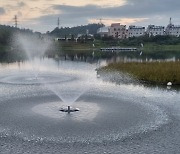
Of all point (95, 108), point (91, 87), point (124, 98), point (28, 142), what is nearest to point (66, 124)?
point (28, 142)

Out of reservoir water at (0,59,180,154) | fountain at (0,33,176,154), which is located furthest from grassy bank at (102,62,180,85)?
fountain at (0,33,176,154)

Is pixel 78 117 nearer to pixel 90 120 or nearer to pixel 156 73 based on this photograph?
pixel 90 120

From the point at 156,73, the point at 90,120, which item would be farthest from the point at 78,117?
the point at 156,73

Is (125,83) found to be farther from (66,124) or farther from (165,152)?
(165,152)

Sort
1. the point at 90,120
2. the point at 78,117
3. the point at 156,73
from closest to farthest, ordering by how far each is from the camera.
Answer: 1. the point at 90,120
2. the point at 78,117
3. the point at 156,73

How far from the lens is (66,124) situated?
21047 mm

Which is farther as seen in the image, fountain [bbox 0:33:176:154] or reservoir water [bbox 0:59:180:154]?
fountain [bbox 0:33:176:154]

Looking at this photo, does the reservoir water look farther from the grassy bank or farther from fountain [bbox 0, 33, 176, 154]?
the grassy bank

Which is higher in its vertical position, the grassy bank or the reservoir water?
the grassy bank

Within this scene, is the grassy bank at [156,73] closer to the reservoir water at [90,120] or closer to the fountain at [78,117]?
the reservoir water at [90,120]

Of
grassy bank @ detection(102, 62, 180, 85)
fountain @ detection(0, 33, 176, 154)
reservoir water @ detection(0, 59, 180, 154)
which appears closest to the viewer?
reservoir water @ detection(0, 59, 180, 154)

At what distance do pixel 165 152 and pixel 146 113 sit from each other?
7925mm

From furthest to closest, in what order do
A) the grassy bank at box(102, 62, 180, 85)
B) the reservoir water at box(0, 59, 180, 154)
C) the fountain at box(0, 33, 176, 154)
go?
the grassy bank at box(102, 62, 180, 85) → the fountain at box(0, 33, 176, 154) → the reservoir water at box(0, 59, 180, 154)

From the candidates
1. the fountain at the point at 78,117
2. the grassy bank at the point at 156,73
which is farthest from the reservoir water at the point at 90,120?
the grassy bank at the point at 156,73
